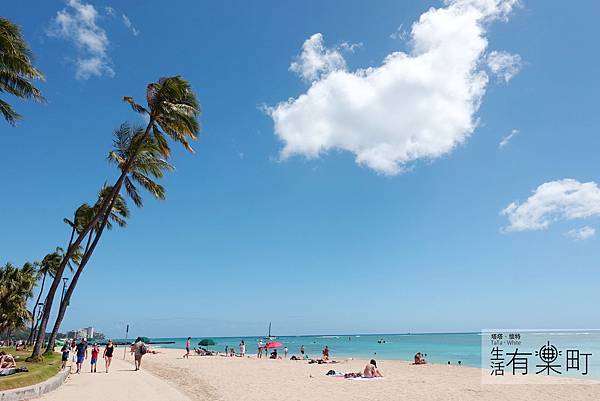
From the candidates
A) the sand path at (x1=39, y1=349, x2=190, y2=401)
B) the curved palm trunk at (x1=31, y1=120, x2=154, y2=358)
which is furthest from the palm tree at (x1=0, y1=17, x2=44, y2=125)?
the sand path at (x1=39, y1=349, x2=190, y2=401)

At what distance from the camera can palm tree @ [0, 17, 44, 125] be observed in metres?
14.0

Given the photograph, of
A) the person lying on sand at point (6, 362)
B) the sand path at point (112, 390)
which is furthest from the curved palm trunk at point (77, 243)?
the person lying on sand at point (6, 362)

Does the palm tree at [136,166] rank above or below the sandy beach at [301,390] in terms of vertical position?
above

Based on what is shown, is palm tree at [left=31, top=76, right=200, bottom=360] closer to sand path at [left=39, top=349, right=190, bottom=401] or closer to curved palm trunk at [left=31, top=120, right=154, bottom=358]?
curved palm trunk at [left=31, top=120, right=154, bottom=358]

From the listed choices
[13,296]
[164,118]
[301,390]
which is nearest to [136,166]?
[164,118]

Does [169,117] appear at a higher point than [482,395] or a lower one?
higher

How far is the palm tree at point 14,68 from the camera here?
14.0 metres

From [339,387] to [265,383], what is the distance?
333 cm

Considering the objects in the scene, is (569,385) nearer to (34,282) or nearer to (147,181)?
(147,181)

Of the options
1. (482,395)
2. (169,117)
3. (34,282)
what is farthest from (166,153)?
(34,282)

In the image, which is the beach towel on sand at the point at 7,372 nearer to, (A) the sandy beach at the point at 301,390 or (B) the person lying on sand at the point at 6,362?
(B) the person lying on sand at the point at 6,362

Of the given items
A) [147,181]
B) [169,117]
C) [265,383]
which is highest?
[169,117]

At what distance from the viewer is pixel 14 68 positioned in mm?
14438

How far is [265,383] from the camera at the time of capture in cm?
1853
